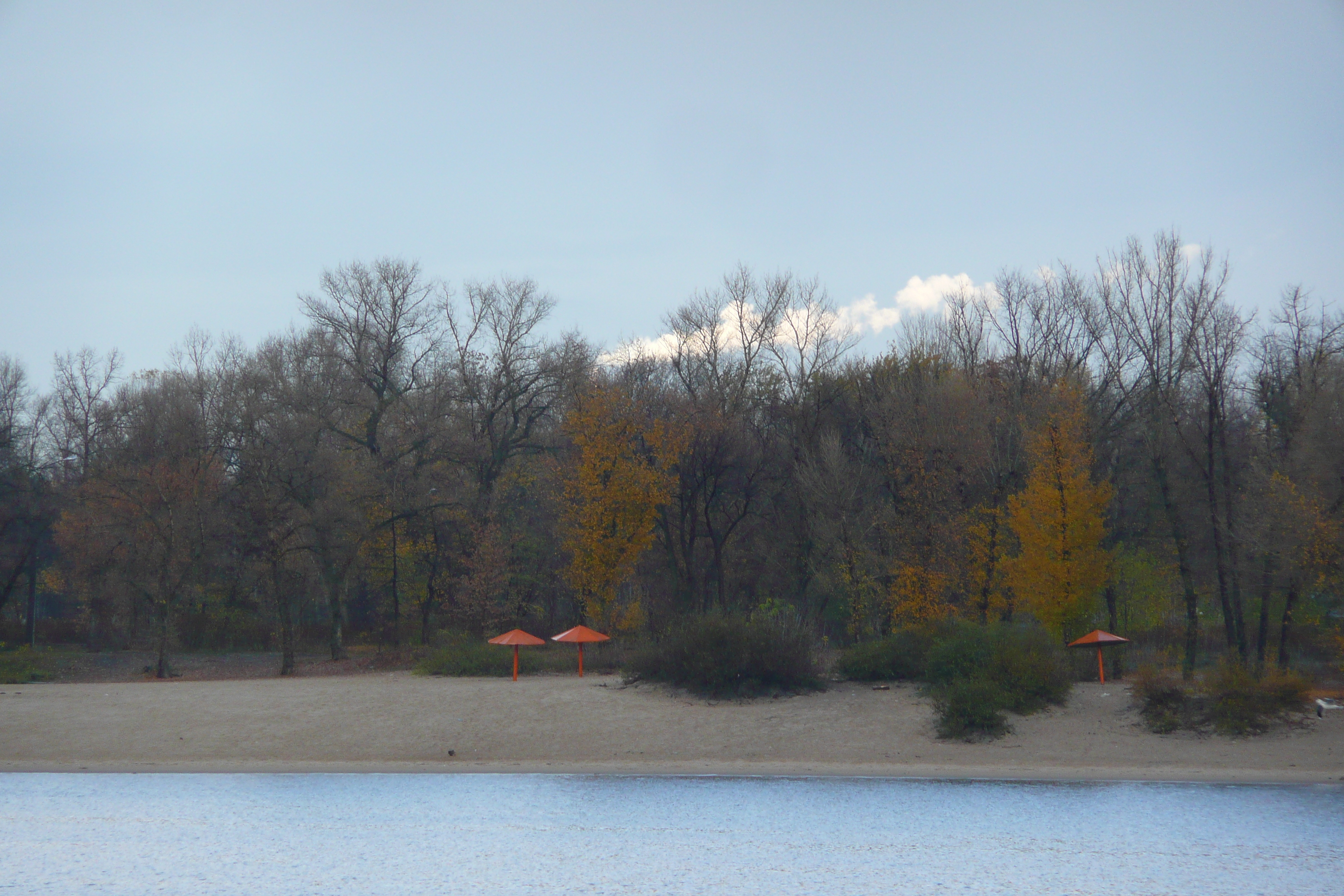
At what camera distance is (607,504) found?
1356 inches

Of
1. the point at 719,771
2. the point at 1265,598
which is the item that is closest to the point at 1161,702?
the point at 719,771

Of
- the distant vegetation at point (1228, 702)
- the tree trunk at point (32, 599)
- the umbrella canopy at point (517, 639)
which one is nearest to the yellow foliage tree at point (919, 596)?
the distant vegetation at point (1228, 702)

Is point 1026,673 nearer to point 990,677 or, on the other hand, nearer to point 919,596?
point 990,677

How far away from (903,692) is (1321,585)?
10.9 metres

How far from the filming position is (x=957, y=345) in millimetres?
47719

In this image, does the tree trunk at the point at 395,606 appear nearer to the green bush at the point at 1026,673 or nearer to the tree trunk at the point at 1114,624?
the green bush at the point at 1026,673

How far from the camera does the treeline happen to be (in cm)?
2928

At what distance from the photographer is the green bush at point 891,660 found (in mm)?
22969

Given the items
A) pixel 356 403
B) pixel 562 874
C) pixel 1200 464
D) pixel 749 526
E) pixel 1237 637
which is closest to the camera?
pixel 562 874

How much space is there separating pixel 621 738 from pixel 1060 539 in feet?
54.9

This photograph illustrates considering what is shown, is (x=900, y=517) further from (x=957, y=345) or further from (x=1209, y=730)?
(x=1209, y=730)

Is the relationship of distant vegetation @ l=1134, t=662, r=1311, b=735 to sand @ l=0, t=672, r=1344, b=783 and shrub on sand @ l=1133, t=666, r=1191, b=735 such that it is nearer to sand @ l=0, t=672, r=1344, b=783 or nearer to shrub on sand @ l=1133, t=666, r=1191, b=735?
shrub on sand @ l=1133, t=666, r=1191, b=735

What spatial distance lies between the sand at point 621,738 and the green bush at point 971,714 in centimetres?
30

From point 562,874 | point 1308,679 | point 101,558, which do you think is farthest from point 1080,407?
point 101,558
